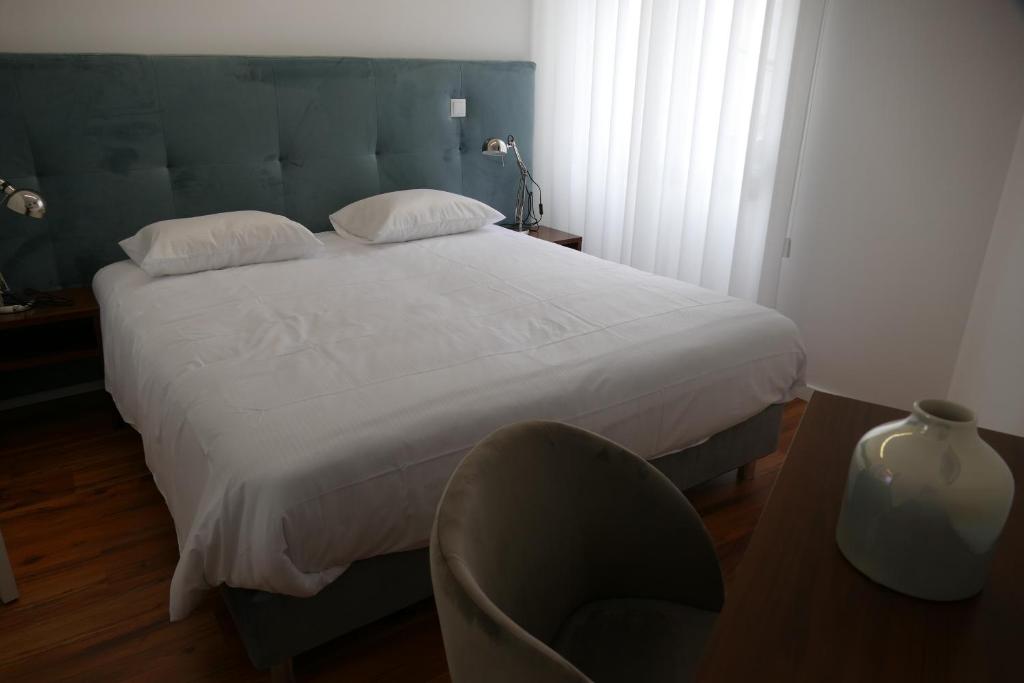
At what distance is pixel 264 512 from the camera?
4.23 feet

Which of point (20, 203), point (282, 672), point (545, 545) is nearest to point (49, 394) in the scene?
point (20, 203)

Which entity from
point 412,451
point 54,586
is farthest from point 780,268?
point 54,586

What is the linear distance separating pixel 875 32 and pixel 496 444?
248cm

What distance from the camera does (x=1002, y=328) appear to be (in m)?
2.05

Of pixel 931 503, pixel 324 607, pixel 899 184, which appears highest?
pixel 899 184

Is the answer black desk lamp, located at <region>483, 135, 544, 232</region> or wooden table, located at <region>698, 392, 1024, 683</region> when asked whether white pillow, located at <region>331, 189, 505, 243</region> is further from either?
wooden table, located at <region>698, 392, 1024, 683</region>

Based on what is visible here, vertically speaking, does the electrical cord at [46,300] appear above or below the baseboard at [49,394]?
above

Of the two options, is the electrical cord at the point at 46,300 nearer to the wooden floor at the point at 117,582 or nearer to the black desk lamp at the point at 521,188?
the wooden floor at the point at 117,582

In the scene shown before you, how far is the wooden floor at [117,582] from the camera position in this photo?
161 cm

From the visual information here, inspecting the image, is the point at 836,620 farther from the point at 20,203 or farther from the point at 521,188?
the point at 521,188

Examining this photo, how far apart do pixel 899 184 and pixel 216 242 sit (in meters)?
2.55

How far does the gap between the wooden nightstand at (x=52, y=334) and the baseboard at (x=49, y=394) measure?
6.6 inches

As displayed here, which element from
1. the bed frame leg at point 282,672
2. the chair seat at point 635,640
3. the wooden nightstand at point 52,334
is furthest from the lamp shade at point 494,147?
the chair seat at point 635,640

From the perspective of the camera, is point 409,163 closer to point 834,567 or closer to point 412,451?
point 412,451
